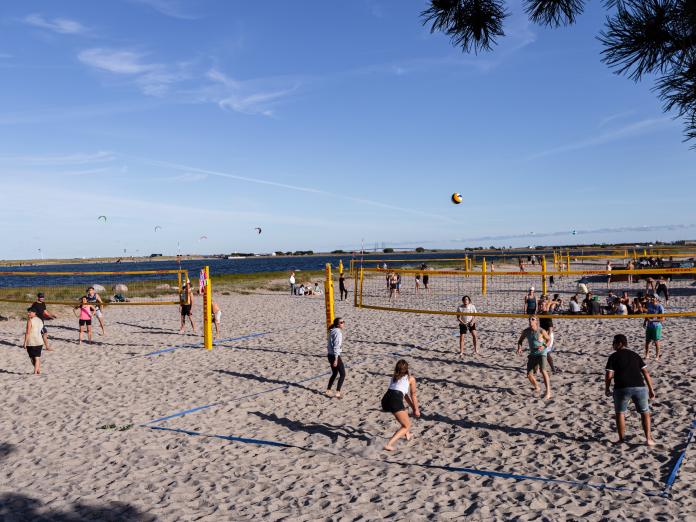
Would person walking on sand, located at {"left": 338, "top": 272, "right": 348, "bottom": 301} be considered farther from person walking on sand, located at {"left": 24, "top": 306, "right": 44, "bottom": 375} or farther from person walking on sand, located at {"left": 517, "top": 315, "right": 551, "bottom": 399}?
person walking on sand, located at {"left": 517, "top": 315, "right": 551, "bottom": 399}

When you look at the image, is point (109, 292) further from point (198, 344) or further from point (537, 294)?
point (537, 294)

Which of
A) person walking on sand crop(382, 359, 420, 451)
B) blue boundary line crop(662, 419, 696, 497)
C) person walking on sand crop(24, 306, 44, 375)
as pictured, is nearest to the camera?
blue boundary line crop(662, 419, 696, 497)

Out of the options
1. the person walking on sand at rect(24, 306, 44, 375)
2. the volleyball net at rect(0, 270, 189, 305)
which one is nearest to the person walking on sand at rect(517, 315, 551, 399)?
the volleyball net at rect(0, 270, 189, 305)

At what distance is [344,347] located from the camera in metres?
13.8

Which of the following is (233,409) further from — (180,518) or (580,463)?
(580,463)

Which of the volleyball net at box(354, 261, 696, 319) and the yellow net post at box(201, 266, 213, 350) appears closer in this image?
the yellow net post at box(201, 266, 213, 350)

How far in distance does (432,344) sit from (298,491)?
26.7 feet

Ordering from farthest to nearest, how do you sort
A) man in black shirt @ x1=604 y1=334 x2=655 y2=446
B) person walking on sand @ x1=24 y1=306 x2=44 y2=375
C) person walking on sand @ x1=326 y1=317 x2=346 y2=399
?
A: person walking on sand @ x1=24 y1=306 x2=44 y2=375 → person walking on sand @ x1=326 y1=317 x2=346 y2=399 → man in black shirt @ x1=604 y1=334 x2=655 y2=446

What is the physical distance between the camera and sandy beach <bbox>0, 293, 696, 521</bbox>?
18.4 ft

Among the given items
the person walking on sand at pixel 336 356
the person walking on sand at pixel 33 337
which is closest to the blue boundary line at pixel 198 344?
the person walking on sand at pixel 33 337

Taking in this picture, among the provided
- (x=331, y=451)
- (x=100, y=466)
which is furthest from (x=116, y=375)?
(x=331, y=451)

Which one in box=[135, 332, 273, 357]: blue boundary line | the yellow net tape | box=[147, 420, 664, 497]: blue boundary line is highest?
the yellow net tape

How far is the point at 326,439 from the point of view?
24.7ft

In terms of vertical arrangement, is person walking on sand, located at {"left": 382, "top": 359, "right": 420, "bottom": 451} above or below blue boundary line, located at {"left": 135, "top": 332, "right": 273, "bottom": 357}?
above
